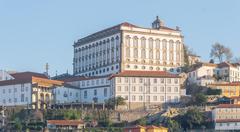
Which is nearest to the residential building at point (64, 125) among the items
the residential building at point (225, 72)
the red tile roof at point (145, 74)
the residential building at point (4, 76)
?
the red tile roof at point (145, 74)

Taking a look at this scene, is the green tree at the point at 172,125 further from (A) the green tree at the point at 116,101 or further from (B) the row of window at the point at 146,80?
(B) the row of window at the point at 146,80

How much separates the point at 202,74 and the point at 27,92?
2346 cm

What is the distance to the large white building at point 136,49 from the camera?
96.6 meters

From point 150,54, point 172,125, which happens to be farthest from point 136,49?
point 172,125

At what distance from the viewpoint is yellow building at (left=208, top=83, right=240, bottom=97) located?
301 feet

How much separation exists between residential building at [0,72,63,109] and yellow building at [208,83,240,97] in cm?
2007

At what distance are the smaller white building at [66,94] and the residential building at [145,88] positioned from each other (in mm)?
6377

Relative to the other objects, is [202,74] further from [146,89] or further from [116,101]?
[116,101]

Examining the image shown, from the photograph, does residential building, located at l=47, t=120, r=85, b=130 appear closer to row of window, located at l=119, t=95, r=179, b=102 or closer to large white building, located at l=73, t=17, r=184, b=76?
row of window, located at l=119, t=95, r=179, b=102

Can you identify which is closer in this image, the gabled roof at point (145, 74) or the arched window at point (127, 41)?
the gabled roof at point (145, 74)

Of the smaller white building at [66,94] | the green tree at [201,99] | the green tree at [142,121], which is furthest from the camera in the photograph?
the smaller white building at [66,94]

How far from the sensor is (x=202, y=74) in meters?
96.5

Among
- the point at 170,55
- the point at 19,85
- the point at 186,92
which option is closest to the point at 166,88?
the point at 186,92

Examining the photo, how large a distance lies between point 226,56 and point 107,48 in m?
19.9
